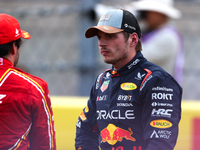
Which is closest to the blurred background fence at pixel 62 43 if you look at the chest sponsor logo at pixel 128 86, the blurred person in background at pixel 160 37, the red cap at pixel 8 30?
the blurred person in background at pixel 160 37

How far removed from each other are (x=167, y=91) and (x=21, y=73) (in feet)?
3.11

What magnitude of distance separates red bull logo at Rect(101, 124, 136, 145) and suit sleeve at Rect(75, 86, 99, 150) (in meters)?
0.25

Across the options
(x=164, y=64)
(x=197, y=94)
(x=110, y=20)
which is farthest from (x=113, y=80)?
(x=197, y=94)

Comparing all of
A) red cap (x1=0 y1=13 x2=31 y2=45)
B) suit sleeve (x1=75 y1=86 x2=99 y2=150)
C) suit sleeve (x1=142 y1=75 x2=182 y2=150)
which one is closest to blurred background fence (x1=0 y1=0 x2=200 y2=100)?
suit sleeve (x1=75 y1=86 x2=99 y2=150)

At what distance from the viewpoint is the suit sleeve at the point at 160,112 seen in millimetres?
2158

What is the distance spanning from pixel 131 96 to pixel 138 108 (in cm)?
9

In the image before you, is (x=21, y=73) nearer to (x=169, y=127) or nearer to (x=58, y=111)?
(x=169, y=127)

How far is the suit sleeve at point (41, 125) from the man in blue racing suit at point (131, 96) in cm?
33

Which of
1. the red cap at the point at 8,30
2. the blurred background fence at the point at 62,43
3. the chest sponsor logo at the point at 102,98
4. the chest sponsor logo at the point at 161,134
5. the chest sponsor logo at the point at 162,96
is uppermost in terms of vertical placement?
the red cap at the point at 8,30

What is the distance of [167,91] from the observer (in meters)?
2.23

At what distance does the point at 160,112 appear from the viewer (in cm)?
220

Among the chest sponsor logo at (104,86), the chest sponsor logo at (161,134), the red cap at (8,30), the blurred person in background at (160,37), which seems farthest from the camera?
the blurred person in background at (160,37)

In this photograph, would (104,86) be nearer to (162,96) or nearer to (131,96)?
(131,96)

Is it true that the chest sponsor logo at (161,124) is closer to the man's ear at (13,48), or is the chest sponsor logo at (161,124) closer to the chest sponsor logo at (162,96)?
the chest sponsor logo at (162,96)
